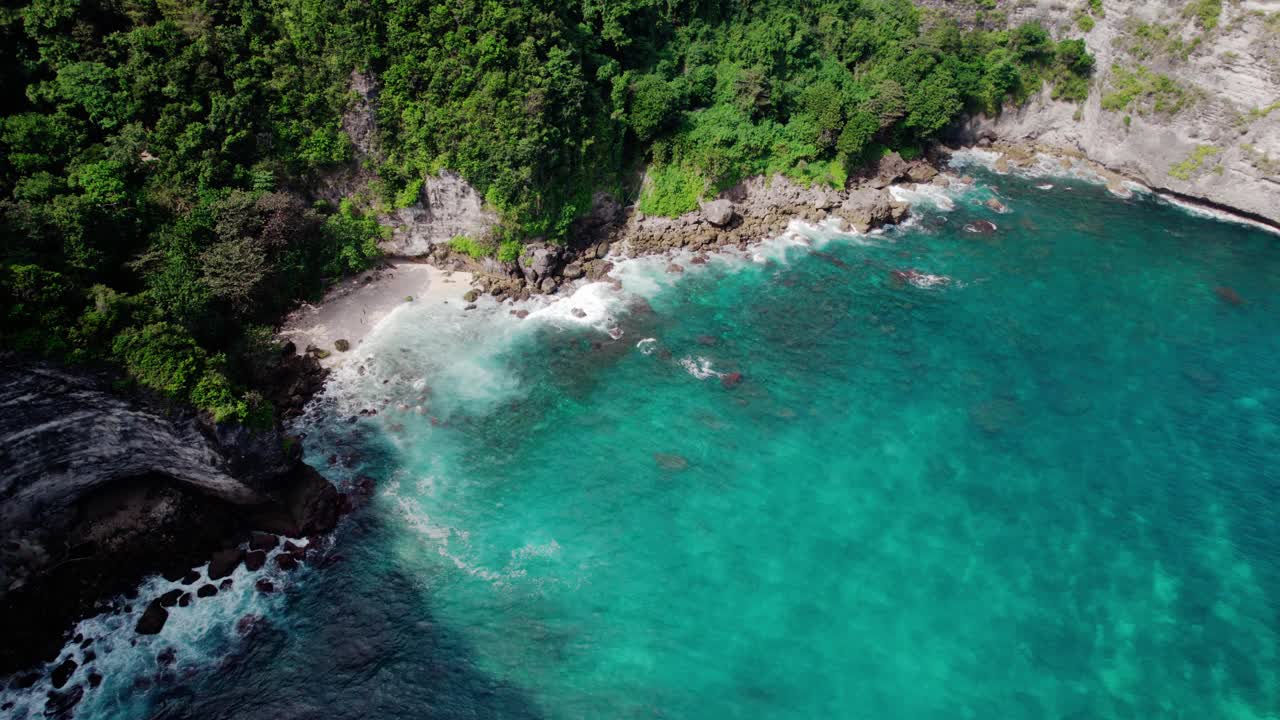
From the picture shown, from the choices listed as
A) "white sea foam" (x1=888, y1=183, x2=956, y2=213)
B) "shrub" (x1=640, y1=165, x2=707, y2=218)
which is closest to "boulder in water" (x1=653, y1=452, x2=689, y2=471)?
"shrub" (x1=640, y1=165, x2=707, y2=218)

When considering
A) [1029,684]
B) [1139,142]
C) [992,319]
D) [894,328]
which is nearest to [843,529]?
[1029,684]

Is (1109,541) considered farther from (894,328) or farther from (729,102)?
(729,102)

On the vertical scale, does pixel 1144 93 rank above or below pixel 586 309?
above

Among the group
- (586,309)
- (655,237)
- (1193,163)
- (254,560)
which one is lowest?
(254,560)

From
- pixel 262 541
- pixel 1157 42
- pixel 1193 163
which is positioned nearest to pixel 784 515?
pixel 262 541

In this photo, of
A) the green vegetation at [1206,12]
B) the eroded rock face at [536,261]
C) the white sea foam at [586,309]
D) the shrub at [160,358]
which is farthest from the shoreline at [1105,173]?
the shrub at [160,358]

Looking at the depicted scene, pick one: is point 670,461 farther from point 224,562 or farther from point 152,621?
point 152,621

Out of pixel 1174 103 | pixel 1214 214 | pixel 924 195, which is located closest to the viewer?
pixel 1174 103
